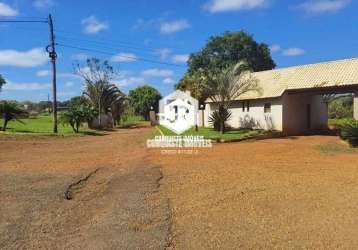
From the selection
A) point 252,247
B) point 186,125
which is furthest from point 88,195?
point 186,125

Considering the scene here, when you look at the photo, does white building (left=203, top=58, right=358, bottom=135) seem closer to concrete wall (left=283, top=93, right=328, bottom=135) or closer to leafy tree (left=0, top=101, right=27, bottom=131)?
concrete wall (left=283, top=93, right=328, bottom=135)

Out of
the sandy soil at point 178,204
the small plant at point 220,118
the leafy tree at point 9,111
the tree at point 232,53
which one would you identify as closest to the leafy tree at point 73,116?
the leafy tree at point 9,111

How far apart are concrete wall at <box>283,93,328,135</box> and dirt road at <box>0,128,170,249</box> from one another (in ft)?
51.6

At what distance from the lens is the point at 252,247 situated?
5.33m

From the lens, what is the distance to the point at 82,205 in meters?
7.62

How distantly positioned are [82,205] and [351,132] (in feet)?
51.8

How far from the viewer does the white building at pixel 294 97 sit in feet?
81.7

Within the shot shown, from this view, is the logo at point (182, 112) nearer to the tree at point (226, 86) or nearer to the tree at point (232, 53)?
the tree at point (226, 86)

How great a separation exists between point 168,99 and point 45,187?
29.9 m

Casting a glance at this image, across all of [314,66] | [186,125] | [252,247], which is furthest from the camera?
[186,125]

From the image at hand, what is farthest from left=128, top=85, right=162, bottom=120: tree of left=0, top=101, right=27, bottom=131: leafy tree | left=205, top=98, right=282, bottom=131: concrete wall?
left=0, top=101, right=27, bottom=131: leafy tree

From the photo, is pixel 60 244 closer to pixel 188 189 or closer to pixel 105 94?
pixel 188 189

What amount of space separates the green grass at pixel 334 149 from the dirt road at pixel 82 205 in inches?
337

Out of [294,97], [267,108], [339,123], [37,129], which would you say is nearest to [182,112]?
[267,108]
